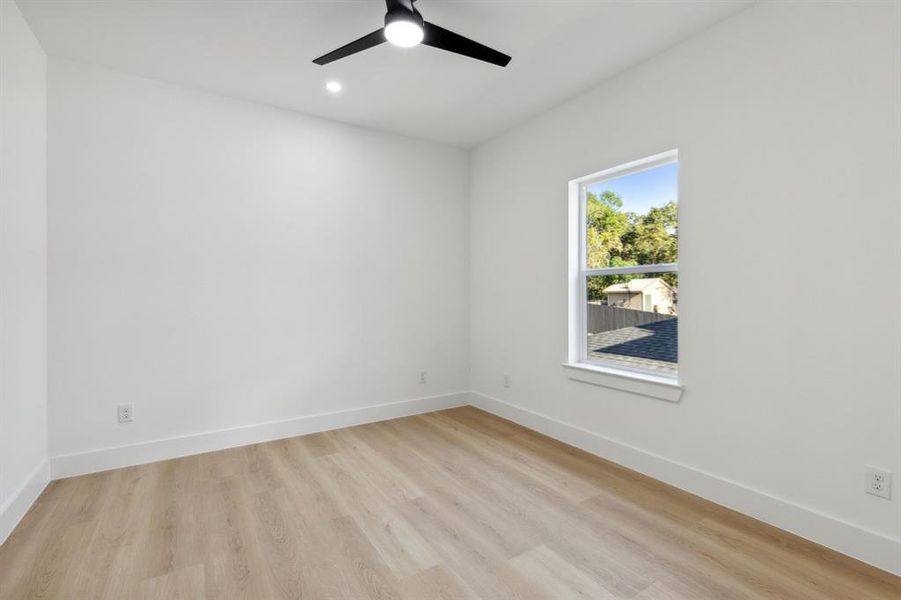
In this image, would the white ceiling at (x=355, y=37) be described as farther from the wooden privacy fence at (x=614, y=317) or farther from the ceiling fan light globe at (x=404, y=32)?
Answer: the wooden privacy fence at (x=614, y=317)

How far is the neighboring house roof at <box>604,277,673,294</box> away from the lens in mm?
2842

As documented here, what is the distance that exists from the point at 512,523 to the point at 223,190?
3086mm

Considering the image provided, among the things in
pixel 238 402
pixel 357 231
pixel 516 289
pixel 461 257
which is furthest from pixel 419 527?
pixel 461 257

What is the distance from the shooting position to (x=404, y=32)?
197cm

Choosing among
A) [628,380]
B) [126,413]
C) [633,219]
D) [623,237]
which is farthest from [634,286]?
[126,413]

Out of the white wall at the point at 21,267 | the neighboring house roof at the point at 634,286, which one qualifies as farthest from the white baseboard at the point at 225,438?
the neighboring house roof at the point at 634,286

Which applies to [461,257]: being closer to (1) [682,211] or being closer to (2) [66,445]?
(1) [682,211]

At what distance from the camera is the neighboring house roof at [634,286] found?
284 cm

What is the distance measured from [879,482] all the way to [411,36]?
292 cm

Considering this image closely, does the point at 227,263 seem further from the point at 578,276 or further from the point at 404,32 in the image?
the point at 578,276

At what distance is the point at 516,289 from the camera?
12.7 feet

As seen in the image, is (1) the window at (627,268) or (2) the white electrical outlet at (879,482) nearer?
(2) the white electrical outlet at (879,482)

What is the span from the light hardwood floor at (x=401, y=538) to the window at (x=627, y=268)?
32.5 inches

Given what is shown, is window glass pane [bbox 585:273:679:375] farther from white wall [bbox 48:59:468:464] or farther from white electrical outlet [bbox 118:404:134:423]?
white electrical outlet [bbox 118:404:134:423]
